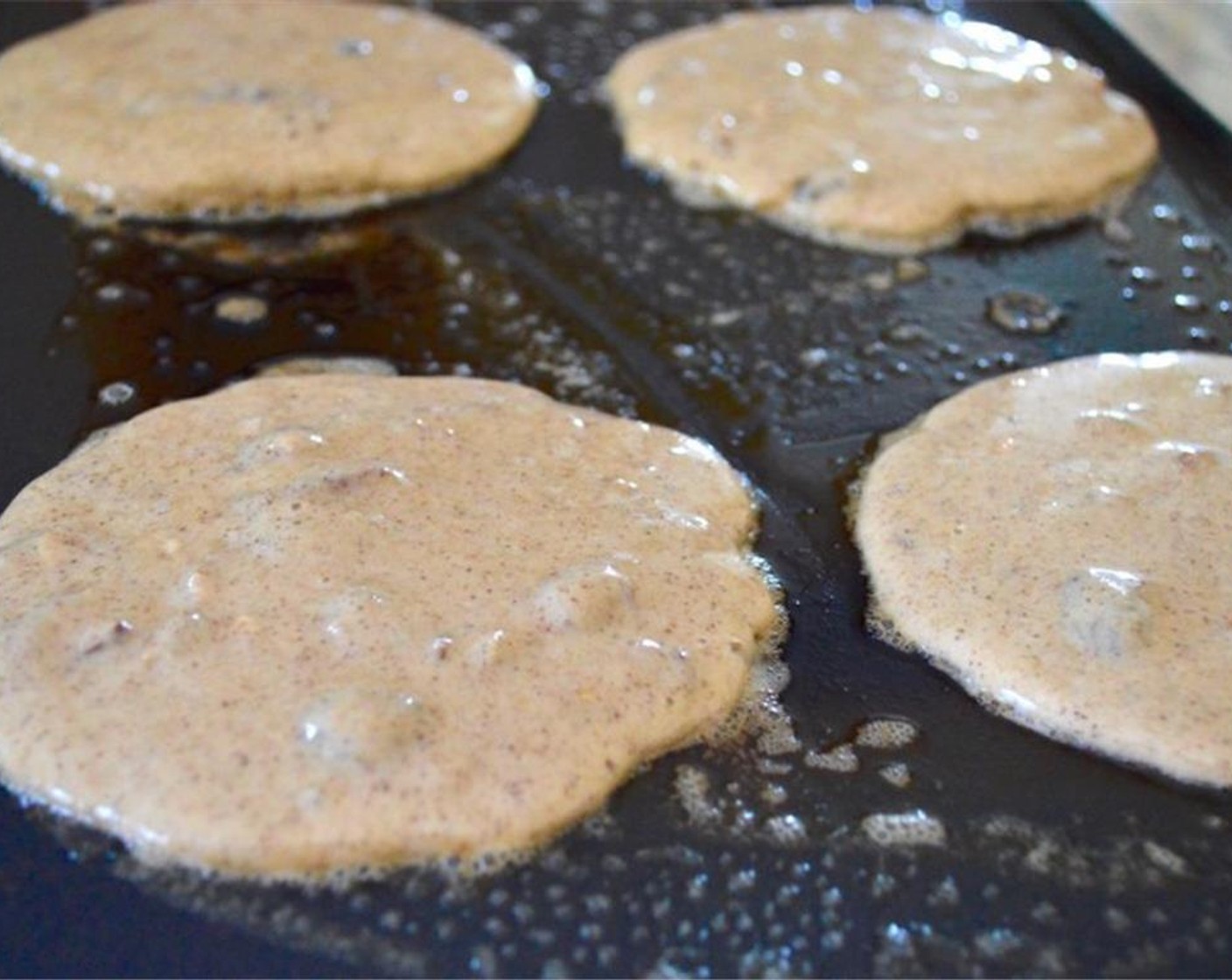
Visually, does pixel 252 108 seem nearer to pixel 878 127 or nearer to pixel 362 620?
pixel 878 127

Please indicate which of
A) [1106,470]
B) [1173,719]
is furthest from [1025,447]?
[1173,719]

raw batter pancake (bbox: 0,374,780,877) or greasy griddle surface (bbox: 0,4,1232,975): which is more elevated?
raw batter pancake (bbox: 0,374,780,877)

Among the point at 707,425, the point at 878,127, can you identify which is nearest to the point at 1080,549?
the point at 707,425

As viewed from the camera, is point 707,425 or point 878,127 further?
point 878,127

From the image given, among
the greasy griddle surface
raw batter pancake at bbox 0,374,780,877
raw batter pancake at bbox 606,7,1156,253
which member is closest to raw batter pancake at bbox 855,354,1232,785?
the greasy griddle surface

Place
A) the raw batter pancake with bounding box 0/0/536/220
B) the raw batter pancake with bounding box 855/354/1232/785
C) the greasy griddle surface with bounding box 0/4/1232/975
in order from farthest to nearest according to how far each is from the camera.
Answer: the raw batter pancake with bounding box 0/0/536/220 → the raw batter pancake with bounding box 855/354/1232/785 → the greasy griddle surface with bounding box 0/4/1232/975

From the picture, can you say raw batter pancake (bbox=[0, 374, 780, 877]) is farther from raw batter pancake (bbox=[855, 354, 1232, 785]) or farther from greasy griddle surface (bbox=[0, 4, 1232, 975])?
raw batter pancake (bbox=[855, 354, 1232, 785])

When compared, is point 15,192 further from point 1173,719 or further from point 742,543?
point 1173,719
